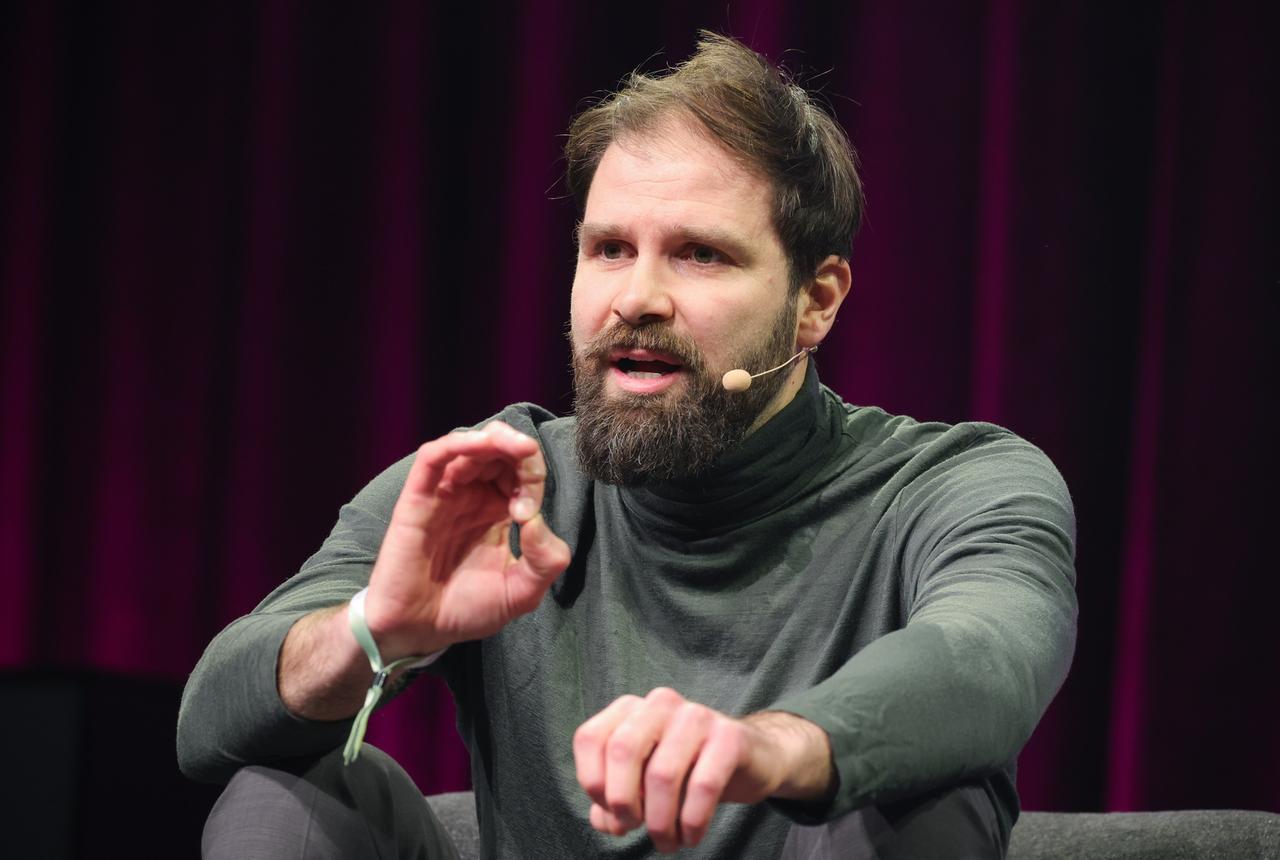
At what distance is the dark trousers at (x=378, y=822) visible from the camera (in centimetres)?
106

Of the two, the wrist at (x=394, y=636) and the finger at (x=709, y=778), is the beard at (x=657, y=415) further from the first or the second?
the finger at (x=709, y=778)

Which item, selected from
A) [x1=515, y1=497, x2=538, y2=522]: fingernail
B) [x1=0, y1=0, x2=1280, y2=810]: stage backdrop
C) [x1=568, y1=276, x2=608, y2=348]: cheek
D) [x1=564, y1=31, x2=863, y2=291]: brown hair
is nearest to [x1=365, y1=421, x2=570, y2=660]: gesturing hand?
[x1=515, y1=497, x2=538, y2=522]: fingernail

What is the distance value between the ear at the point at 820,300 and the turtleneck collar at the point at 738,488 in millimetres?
152

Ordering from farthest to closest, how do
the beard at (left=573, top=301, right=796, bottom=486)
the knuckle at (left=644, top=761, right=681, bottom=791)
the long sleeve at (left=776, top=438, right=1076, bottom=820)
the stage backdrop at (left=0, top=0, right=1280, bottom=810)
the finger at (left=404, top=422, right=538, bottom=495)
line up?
the stage backdrop at (left=0, top=0, right=1280, bottom=810) < the beard at (left=573, top=301, right=796, bottom=486) < the finger at (left=404, top=422, right=538, bottom=495) < the long sleeve at (left=776, top=438, right=1076, bottom=820) < the knuckle at (left=644, top=761, right=681, bottom=791)

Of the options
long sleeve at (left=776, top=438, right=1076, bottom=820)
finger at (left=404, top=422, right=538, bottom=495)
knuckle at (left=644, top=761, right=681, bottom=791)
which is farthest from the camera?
finger at (left=404, top=422, right=538, bottom=495)

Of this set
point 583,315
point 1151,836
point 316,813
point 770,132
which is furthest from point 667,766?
point 1151,836

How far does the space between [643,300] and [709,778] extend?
696 mm

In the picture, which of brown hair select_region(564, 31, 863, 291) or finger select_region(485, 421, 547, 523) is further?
brown hair select_region(564, 31, 863, 291)

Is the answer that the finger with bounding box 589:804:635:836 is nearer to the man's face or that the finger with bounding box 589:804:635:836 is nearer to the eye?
the man's face

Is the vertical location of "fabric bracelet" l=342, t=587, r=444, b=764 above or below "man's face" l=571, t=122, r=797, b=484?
below

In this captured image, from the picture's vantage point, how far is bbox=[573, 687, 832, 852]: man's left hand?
0.80 m

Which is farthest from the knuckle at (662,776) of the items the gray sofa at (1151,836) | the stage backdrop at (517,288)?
the stage backdrop at (517,288)

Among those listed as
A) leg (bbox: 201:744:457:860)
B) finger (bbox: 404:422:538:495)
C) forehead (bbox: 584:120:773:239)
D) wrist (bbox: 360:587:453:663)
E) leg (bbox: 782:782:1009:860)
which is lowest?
leg (bbox: 201:744:457:860)

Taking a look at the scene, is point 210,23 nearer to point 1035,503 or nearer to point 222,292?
point 222,292
